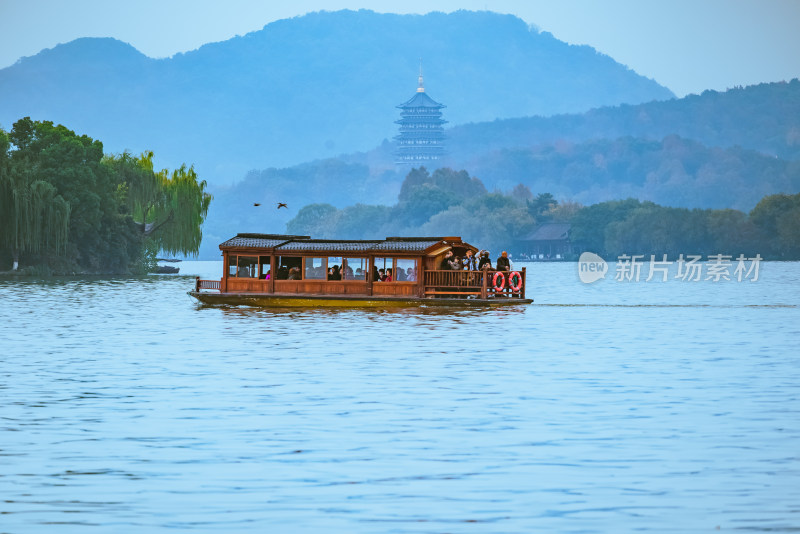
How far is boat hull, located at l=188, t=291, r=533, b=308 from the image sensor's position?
39.1 meters

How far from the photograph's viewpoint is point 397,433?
14711mm

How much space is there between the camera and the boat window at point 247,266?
139 feet

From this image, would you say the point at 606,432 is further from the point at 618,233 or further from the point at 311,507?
the point at 618,233

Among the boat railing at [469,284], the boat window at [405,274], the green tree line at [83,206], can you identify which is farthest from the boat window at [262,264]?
the green tree line at [83,206]

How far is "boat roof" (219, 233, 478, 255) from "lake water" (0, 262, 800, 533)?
30.7ft

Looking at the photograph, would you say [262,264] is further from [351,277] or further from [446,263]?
[446,263]

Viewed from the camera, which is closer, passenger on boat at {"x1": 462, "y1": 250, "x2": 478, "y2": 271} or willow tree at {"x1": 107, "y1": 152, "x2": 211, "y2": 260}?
passenger on boat at {"x1": 462, "y1": 250, "x2": 478, "y2": 271}

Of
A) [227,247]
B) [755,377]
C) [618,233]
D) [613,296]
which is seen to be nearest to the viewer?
[755,377]

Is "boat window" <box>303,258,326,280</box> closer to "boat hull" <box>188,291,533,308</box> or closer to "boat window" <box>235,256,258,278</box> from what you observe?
"boat hull" <box>188,291,533,308</box>

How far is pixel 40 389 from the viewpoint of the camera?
62.4 feet

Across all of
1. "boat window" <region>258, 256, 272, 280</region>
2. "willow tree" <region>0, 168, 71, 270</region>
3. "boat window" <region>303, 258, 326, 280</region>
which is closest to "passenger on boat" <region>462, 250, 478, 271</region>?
"boat window" <region>303, 258, 326, 280</region>

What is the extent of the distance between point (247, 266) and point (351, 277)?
3804 mm

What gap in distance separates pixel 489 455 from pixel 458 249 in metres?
30.3

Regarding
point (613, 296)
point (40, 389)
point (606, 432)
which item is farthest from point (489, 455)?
point (613, 296)
